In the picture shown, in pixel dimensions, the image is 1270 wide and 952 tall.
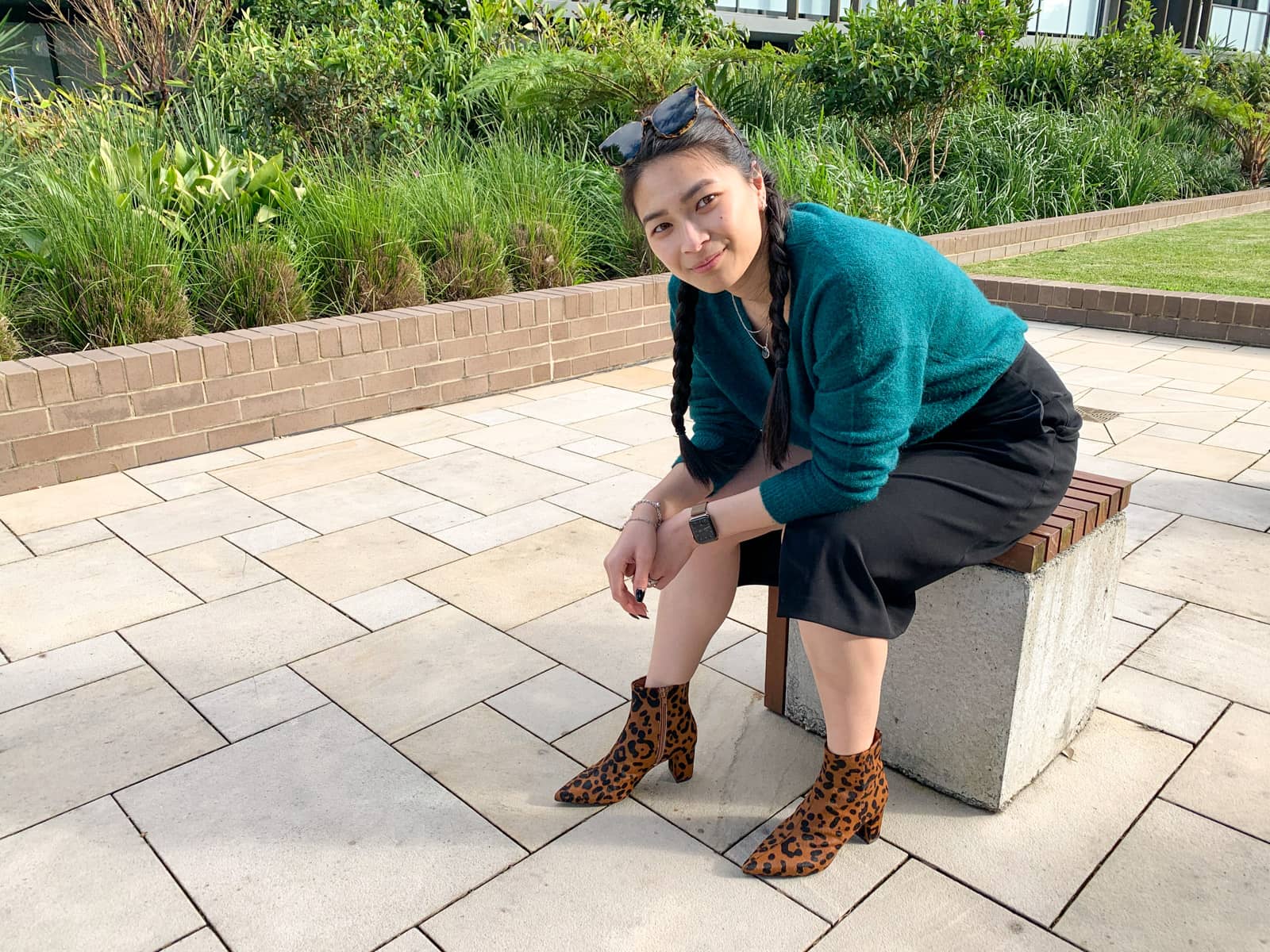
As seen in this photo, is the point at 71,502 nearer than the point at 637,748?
No

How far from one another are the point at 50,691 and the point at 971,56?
8506 millimetres

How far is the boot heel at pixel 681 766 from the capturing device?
2.22 metres

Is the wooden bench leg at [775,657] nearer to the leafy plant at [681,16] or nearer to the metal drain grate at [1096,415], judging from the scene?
the metal drain grate at [1096,415]

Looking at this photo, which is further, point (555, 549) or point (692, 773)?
Answer: point (555, 549)

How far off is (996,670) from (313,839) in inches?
55.3

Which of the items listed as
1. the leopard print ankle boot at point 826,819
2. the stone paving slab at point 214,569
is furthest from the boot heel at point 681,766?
the stone paving slab at point 214,569

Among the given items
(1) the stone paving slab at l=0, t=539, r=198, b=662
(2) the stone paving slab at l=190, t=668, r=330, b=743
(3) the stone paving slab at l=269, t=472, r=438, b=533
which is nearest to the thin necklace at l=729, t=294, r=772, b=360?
(2) the stone paving slab at l=190, t=668, r=330, b=743

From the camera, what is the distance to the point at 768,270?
188cm

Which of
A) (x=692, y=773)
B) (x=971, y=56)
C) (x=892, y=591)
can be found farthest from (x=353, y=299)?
(x=971, y=56)

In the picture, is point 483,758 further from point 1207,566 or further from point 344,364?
point 344,364

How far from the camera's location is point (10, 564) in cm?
340

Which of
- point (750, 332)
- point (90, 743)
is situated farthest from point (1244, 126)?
point (90, 743)

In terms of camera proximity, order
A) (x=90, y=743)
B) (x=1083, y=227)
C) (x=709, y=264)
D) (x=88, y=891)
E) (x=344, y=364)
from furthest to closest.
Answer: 1. (x=1083, y=227)
2. (x=344, y=364)
3. (x=90, y=743)
4. (x=88, y=891)
5. (x=709, y=264)

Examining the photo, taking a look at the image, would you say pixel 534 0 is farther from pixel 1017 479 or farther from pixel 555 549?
pixel 1017 479
